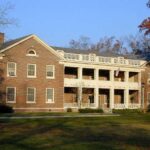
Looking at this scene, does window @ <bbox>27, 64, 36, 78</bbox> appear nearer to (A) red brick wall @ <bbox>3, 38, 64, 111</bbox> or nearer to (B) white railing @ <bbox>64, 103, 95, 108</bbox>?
(A) red brick wall @ <bbox>3, 38, 64, 111</bbox>

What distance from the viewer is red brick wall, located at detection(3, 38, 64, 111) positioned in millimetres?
59969

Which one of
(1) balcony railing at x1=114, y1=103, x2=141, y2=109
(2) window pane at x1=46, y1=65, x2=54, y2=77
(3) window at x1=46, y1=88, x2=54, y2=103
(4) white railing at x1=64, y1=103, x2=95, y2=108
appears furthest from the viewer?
(1) balcony railing at x1=114, y1=103, x2=141, y2=109

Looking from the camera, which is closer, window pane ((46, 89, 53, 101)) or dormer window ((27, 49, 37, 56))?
dormer window ((27, 49, 37, 56))

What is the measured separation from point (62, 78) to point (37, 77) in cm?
383

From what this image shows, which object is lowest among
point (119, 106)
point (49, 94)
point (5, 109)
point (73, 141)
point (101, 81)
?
point (73, 141)

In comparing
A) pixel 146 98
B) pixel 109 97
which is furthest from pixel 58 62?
pixel 146 98

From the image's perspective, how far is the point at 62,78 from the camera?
64.1 metres

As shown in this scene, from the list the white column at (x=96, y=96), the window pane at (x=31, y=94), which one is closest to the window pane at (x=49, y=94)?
the window pane at (x=31, y=94)

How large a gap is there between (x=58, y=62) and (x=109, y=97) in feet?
38.1

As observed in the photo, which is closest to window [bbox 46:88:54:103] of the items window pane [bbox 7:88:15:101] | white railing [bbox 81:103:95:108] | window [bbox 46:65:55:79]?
window [bbox 46:65:55:79]

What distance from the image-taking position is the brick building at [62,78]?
197 feet

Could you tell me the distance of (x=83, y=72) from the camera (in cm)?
7106

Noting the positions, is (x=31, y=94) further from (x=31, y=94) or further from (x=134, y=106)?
(x=134, y=106)

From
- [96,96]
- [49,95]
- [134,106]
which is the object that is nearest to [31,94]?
[49,95]
